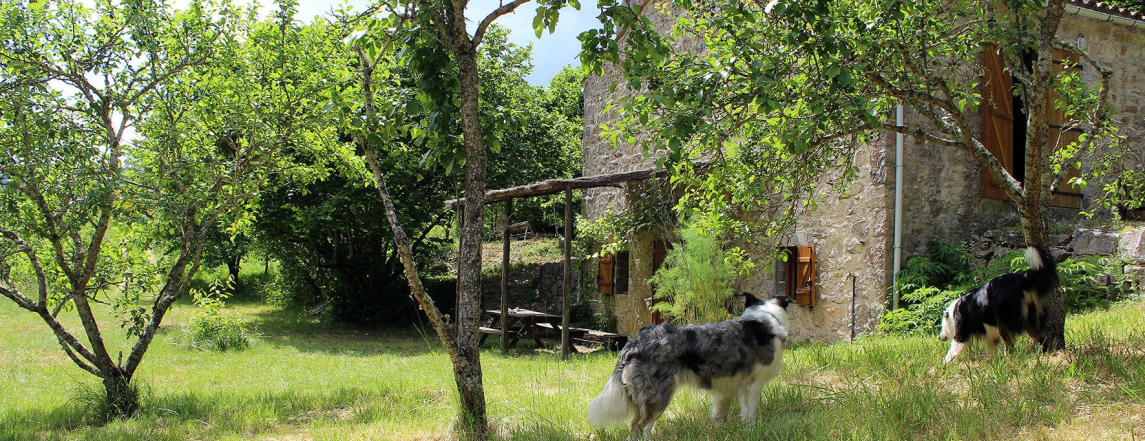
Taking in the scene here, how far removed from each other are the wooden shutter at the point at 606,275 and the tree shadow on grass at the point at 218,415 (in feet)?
24.6

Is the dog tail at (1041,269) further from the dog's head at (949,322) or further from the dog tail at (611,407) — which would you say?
the dog tail at (611,407)

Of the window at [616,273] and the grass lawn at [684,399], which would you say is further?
the window at [616,273]

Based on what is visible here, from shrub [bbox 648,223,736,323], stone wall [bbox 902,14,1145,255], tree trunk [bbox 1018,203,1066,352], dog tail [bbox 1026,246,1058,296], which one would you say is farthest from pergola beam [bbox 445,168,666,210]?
dog tail [bbox 1026,246,1058,296]

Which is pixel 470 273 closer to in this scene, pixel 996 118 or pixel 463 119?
pixel 463 119

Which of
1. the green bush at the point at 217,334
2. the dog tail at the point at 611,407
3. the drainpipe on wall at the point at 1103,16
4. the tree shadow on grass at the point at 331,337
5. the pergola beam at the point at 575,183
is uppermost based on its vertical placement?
the drainpipe on wall at the point at 1103,16

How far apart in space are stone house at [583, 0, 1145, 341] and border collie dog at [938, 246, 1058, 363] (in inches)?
127

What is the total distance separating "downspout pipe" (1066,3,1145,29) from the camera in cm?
952

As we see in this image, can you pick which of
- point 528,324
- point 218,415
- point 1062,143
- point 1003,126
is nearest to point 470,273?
point 218,415

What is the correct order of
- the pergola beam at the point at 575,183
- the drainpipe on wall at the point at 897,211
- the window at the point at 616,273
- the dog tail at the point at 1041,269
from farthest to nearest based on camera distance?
the window at the point at 616,273 → the pergola beam at the point at 575,183 → the drainpipe on wall at the point at 897,211 → the dog tail at the point at 1041,269

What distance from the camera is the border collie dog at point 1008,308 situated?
525 centimetres

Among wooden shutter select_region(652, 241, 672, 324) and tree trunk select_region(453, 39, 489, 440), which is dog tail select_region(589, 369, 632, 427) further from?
wooden shutter select_region(652, 241, 672, 324)

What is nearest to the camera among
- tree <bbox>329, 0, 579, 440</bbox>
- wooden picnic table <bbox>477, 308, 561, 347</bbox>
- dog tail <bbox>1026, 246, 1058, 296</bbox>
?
tree <bbox>329, 0, 579, 440</bbox>

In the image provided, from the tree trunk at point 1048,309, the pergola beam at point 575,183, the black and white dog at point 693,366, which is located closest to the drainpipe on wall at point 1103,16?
the tree trunk at point 1048,309

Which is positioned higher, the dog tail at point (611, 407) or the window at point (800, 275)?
the window at point (800, 275)
